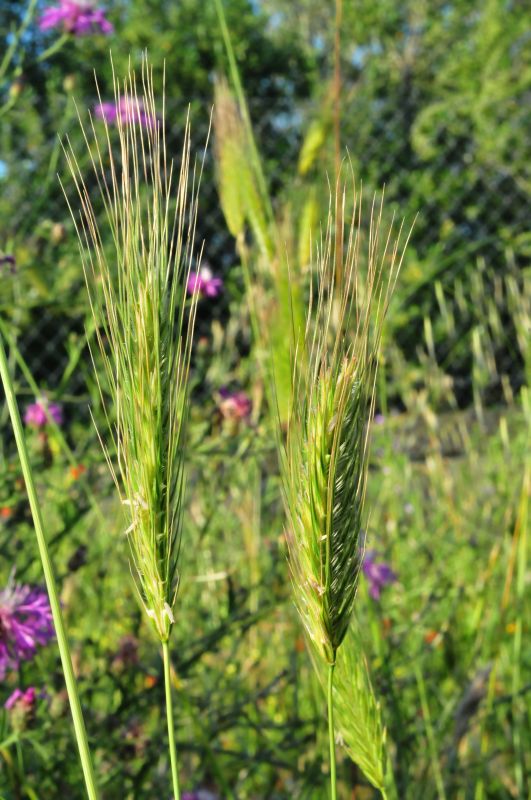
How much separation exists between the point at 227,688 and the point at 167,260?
0.79 metres

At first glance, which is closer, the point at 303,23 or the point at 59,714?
the point at 59,714

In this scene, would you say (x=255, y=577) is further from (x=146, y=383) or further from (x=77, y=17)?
(x=146, y=383)

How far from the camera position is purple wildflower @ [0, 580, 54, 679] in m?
0.88

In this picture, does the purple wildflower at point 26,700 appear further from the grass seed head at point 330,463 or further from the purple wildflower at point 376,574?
the purple wildflower at point 376,574

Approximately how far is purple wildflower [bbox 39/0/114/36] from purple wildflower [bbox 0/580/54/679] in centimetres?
95

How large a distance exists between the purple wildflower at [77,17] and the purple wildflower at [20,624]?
3.13ft

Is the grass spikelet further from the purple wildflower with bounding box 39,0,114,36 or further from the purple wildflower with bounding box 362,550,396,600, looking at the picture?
the purple wildflower with bounding box 39,0,114,36

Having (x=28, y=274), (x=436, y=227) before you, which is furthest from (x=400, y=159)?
(x=28, y=274)

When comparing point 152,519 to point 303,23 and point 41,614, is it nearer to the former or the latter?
point 41,614

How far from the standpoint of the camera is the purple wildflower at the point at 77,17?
1.54 m

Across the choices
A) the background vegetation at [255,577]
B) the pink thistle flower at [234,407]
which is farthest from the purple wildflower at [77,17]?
the pink thistle flower at [234,407]

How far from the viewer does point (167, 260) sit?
0.51 m

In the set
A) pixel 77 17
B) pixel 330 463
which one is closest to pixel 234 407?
pixel 77 17

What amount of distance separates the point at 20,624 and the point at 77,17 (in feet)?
3.32
